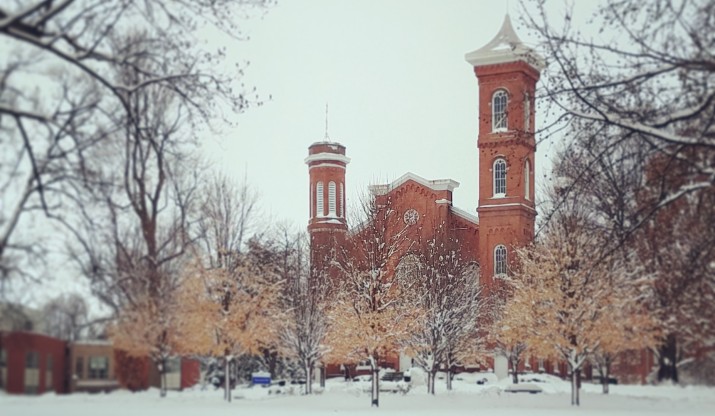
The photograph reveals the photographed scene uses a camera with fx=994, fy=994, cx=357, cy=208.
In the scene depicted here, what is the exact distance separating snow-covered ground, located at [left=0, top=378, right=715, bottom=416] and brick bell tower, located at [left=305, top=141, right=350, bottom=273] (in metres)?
2.23

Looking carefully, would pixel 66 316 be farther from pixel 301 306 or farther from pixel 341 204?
pixel 341 204

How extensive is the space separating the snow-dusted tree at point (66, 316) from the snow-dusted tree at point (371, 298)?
6020mm

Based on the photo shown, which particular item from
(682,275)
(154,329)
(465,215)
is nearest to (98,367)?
(154,329)

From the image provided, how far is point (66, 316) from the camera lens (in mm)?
10086

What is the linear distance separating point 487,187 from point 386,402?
14.8 feet

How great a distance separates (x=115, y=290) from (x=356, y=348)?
5778mm

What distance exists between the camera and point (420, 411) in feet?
49.6

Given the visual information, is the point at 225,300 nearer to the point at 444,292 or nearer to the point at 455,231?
the point at 444,292

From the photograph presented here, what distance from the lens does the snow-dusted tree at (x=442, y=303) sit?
672 inches

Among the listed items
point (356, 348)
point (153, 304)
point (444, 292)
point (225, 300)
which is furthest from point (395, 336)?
point (153, 304)

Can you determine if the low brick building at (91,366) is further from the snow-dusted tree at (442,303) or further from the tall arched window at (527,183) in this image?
the tall arched window at (527,183)

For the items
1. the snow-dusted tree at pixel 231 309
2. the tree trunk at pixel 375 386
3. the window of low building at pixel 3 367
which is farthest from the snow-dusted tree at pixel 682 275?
the window of low building at pixel 3 367

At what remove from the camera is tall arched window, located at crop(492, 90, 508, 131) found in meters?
14.6

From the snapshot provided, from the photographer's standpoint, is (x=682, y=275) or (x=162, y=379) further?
(x=682, y=275)
